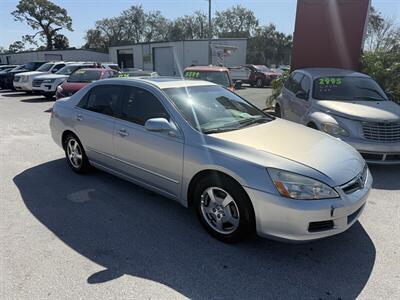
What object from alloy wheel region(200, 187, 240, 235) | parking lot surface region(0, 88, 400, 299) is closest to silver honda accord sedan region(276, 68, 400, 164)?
parking lot surface region(0, 88, 400, 299)

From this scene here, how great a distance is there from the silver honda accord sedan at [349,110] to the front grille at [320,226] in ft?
8.77

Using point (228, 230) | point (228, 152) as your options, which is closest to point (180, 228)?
point (228, 230)

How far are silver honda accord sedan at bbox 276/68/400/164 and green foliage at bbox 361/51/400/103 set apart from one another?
2832mm

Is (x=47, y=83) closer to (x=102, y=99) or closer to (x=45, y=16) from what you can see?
(x=102, y=99)

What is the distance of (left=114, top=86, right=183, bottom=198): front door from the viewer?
3.44 metres

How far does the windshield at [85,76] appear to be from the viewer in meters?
12.3

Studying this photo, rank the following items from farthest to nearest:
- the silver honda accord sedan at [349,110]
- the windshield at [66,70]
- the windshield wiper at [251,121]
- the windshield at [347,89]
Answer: the windshield at [66,70] < the windshield at [347,89] < the silver honda accord sedan at [349,110] < the windshield wiper at [251,121]

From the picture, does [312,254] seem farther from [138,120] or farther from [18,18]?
[18,18]

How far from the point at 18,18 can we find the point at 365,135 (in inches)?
2915

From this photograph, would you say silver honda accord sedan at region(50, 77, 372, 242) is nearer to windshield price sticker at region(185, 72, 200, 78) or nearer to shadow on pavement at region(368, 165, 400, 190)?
shadow on pavement at region(368, 165, 400, 190)

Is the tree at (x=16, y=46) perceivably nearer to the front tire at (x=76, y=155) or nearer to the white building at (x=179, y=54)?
the white building at (x=179, y=54)

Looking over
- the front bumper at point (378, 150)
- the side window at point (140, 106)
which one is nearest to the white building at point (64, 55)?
the side window at point (140, 106)

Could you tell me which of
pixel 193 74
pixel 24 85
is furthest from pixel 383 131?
pixel 24 85

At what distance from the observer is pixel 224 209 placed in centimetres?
310
